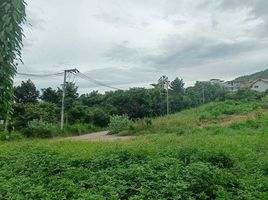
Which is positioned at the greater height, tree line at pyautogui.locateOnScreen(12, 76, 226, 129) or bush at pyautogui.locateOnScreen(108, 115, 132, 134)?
Result: tree line at pyautogui.locateOnScreen(12, 76, 226, 129)

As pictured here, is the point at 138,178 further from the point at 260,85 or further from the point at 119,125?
the point at 260,85

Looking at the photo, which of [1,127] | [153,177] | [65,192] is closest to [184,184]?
[153,177]

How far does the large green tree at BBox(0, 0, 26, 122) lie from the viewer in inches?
129

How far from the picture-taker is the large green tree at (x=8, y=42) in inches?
129

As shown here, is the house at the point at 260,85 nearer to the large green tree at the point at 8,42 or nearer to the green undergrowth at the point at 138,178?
the green undergrowth at the point at 138,178

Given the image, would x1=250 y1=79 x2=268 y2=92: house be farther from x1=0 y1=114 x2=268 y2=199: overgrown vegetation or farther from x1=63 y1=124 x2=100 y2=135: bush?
x1=0 y1=114 x2=268 y2=199: overgrown vegetation

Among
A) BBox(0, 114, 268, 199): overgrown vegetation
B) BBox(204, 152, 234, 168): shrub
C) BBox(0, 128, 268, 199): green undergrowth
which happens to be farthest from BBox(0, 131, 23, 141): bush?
BBox(204, 152, 234, 168): shrub

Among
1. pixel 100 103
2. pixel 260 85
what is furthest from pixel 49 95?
pixel 260 85

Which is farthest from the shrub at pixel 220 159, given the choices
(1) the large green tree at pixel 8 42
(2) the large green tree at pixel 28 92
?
(2) the large green tree at pixel 28 92

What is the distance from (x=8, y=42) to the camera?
339cm

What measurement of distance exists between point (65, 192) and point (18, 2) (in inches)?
118

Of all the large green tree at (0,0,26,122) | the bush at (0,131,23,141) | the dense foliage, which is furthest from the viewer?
the dense foliage

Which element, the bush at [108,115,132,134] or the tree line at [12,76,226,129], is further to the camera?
the tree line at [12,76,226,129]

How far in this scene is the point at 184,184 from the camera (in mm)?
5719
